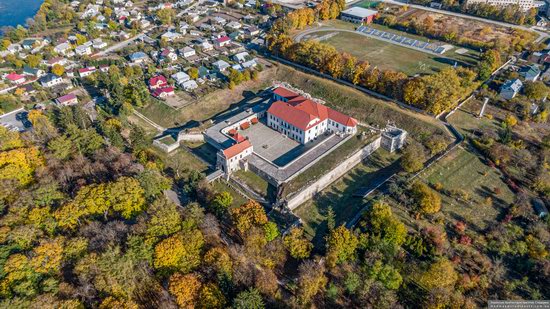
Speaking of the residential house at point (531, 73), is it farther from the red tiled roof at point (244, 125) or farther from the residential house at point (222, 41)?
the residential house at point (222, 41)

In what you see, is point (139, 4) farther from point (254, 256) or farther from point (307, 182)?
point (254, 256)

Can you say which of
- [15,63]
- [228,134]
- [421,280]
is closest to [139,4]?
[15,63]

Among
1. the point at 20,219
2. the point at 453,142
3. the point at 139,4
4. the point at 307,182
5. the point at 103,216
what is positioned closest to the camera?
the point at 20,219

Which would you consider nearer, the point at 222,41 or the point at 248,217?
the point at 248,217

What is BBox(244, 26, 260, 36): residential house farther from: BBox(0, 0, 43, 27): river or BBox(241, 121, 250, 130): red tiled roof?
BBox(0, 0, 43, 27): river

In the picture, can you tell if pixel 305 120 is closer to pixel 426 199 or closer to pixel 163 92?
pixel 426 199

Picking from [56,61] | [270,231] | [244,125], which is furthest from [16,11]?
[270,231]
